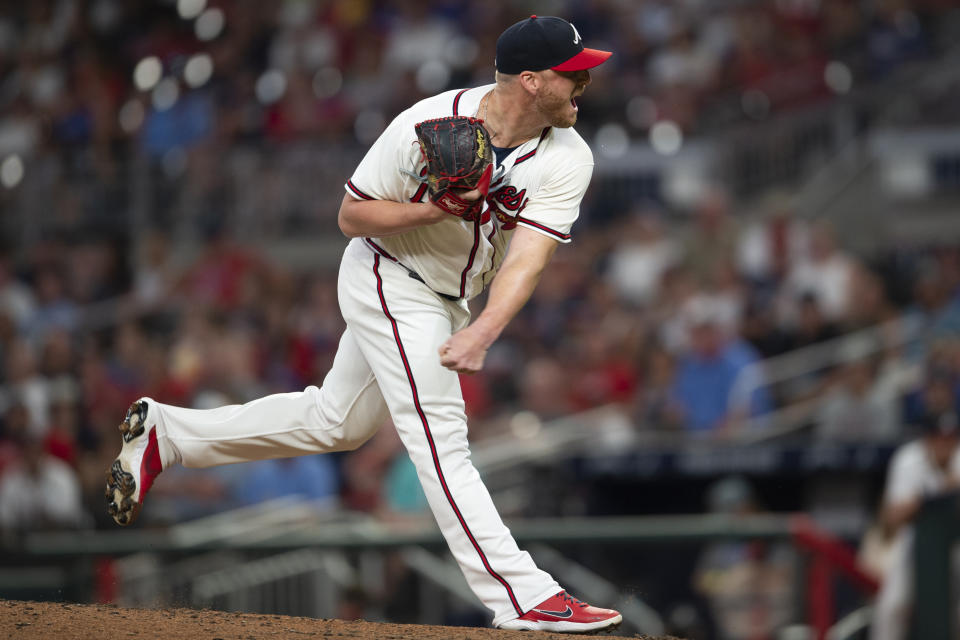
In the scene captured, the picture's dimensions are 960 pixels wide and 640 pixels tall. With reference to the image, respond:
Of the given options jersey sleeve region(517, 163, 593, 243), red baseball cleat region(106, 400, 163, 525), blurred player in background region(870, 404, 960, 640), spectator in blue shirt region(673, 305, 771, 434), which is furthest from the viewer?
spectator in blue shirt region(673, 305, 771, 434)

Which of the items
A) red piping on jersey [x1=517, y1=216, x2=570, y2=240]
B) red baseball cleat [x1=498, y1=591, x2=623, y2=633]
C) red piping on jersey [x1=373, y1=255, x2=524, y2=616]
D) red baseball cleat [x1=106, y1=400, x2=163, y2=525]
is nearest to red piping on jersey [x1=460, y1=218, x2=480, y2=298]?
red piping on jersey [x1=517, y1=216, x2=570, y2=240]

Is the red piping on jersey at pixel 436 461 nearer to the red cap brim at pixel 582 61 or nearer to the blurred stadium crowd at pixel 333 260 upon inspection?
the red cap brim at pixel 582 61

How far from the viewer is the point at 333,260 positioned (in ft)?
40.1

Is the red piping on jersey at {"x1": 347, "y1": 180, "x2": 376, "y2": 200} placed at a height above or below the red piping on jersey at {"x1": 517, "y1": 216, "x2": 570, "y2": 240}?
above

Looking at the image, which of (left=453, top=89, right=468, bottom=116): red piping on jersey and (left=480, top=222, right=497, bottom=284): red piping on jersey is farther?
(left=480, top=222, right=497, bottom=284): red piping on jersey

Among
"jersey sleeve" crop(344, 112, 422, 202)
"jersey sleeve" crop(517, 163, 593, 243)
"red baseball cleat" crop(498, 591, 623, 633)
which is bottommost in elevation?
"red baseball cleat" crop(498, 591, 623, 633)

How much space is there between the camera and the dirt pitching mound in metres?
4.11

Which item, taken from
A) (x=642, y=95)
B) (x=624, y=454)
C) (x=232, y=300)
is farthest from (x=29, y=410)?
(x=642, y=95)

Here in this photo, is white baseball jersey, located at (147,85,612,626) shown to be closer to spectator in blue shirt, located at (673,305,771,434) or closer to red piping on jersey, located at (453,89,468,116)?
red piping on jersey, located at (453,89,468,116)

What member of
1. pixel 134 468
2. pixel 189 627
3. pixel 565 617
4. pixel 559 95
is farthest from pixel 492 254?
pixel 189 627

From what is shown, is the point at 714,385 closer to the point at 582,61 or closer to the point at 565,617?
the point at 565,617

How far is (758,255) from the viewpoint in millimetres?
9688

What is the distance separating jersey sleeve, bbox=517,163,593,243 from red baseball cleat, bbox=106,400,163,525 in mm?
1550

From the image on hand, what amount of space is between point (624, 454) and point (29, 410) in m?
4.39
